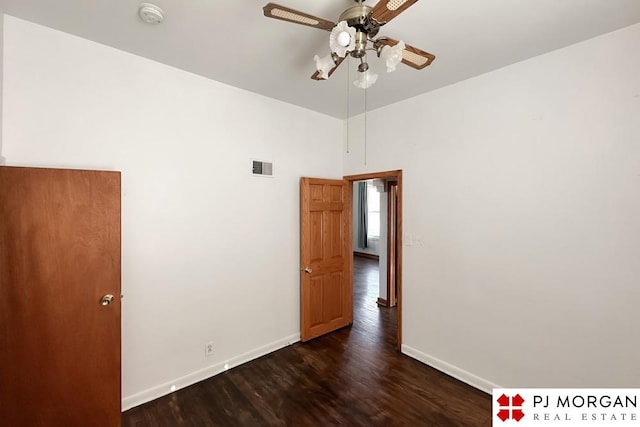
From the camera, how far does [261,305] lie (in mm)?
2924

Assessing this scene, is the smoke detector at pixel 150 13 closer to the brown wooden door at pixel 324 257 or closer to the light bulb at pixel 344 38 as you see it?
the light bulb at pixel 344 38

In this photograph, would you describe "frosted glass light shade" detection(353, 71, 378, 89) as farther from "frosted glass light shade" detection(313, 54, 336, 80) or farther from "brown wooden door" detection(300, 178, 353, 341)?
"brown wooden door" detection(300, 178, 353, 341)

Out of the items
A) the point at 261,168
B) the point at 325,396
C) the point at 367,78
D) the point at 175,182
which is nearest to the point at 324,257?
the point at 261,168

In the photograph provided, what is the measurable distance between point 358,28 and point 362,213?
743 cm

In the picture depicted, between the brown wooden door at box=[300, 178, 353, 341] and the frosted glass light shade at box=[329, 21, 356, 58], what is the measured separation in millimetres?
1915

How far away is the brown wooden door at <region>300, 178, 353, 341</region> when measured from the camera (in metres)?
3.18

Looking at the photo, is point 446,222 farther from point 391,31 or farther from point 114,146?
point 114,146

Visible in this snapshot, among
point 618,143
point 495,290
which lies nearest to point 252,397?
point 495,290

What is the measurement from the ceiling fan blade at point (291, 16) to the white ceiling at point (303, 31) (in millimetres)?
373

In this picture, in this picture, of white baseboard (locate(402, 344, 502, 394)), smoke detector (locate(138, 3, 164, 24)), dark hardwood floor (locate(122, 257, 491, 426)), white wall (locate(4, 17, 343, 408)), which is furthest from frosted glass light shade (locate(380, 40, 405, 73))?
white baseboard (locate(402, 344, 502, 394))

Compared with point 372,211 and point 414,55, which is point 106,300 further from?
point 372,211

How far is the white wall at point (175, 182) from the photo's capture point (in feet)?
6.00

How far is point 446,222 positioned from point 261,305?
2.17m

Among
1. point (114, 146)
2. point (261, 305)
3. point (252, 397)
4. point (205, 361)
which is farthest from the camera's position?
point (261, 305)
